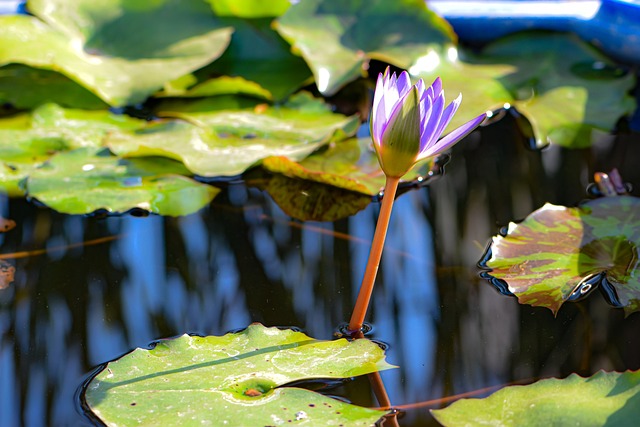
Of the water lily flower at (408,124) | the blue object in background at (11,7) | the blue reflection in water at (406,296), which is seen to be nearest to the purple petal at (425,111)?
the water lily flower at (408,124)

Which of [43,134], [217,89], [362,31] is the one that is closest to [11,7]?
[43,134]

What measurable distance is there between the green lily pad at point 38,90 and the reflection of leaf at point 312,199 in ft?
1.85

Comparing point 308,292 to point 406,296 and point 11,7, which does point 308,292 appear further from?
point 11,7

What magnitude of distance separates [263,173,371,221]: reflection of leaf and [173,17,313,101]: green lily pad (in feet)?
1.30

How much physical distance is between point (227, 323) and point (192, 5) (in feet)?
3.51

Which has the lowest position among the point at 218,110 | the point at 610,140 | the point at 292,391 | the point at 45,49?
the point at 292,391

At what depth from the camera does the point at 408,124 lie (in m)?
0.91

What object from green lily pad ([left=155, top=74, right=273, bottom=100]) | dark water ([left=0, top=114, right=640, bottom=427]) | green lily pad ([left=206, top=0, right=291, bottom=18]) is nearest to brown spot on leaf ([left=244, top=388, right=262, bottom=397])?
dark water ([left=0, top=114, right=640, bottom=427])

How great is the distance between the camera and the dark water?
3.45ft

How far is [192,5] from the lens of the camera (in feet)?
6.30

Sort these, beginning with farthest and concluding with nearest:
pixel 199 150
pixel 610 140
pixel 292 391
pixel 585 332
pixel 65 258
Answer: pixel 610 140 < pixel 199 150 < pixel 65 258 < pixel 585 332 < pixel 292 391

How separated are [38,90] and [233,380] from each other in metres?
1.14

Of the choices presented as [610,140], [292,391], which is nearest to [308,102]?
[610,140]

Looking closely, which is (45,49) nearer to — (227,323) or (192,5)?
(192,5)
